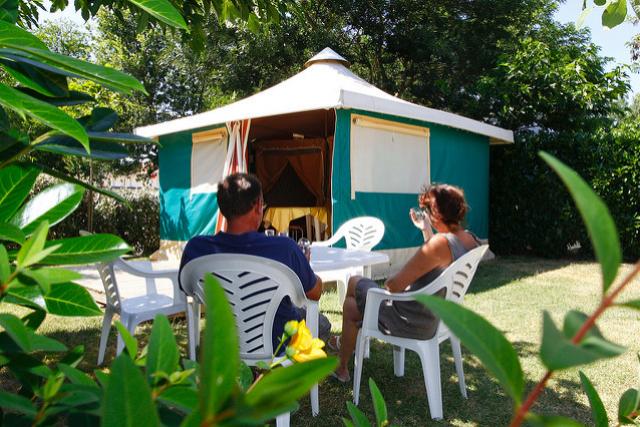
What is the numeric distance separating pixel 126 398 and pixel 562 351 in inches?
8.6

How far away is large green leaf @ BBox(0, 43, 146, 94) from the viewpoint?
43 centimetres

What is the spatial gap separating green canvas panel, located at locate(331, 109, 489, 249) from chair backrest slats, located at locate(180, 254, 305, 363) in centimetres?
360

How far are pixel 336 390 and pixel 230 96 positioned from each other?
10.8 meters

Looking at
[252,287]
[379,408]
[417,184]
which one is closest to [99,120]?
[379,408]

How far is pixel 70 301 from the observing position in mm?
497

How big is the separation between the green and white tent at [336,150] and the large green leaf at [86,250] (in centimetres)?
538

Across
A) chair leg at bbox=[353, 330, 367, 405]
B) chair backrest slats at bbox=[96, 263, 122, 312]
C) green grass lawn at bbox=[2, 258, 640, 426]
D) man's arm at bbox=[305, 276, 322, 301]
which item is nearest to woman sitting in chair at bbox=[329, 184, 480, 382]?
chair leg at bbox=[353, 330, 367, 405]

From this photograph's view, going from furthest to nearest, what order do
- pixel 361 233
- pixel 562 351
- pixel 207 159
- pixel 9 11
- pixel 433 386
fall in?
pixel 207 159 → pixel 361 233 → pixel 433 386 → pixel 9 11 → pixel 562 351

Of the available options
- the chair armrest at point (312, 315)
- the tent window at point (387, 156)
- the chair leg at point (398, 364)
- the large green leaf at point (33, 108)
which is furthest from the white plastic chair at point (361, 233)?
the large green leaf at point (33, 108)

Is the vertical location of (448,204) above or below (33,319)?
above

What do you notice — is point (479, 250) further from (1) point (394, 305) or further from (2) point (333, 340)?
(2) point (333, 340)

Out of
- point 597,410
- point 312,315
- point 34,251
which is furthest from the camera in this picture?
point 312,315

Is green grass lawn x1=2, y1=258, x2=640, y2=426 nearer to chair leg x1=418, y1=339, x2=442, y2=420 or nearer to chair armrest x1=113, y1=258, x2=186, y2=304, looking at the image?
chair leg x1=418, y1=339, x2=442, y2=420

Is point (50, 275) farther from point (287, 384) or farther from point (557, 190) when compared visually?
point (557, 190)
